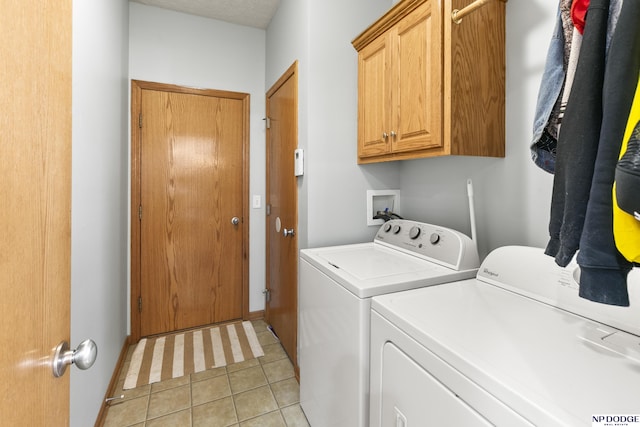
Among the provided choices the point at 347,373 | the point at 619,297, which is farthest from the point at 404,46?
the point at 347,373

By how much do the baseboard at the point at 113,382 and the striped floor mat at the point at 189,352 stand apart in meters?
0.06

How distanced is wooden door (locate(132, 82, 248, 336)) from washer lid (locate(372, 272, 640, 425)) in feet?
6.75

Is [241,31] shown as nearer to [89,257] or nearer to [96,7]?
[96,7]

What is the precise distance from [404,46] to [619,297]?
52.5 inches

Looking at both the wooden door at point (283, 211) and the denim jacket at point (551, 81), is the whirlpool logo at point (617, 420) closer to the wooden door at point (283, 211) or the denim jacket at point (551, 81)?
the denim jacket at point (551, 81)

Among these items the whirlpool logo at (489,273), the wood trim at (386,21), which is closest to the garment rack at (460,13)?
the wood trim at (386,21)

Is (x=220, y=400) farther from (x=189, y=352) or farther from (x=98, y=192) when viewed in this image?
(x=98, y=192)

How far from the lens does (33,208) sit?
0.50m

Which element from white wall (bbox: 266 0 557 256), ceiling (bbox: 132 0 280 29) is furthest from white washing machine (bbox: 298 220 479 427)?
ceiling (bbox: 132 0 280 29)

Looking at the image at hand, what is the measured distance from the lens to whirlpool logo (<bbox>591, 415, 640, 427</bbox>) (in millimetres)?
486

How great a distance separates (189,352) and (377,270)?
1850 millimetres

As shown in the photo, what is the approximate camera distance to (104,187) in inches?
69.0

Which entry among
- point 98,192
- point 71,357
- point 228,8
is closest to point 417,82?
point 71,357

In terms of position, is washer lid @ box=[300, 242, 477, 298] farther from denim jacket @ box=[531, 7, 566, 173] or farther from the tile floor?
the tile floor
